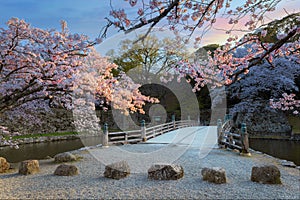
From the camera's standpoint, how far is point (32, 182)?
4.69m

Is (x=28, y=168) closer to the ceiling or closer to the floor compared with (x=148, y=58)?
closer to the floor

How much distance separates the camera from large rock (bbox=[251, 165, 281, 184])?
13.5 ft

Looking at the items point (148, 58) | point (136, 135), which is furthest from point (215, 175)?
point (148, 58)

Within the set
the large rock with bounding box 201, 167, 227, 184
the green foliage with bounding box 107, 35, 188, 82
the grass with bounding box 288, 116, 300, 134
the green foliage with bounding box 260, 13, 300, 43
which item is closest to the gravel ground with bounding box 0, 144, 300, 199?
the large rock with bounding box 201, 167, 227, 184

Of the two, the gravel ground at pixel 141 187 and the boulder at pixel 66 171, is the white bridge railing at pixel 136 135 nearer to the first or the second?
the gravel ground at pixel 141 187

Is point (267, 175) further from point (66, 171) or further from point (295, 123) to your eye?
point (295, 123)

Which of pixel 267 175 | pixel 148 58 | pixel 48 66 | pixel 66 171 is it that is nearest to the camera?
pixel 267 175

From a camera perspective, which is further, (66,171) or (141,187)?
(66,171)

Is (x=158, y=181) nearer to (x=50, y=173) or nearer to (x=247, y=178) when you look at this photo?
(x=247, y=178)

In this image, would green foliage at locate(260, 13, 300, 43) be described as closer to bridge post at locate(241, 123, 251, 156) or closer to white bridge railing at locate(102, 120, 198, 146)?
bridge post at locate(241, 123, 251, 156)

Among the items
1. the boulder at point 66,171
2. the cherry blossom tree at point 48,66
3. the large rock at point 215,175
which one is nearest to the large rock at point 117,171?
the boulder at point 66,171

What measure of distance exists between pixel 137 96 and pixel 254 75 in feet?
40.6

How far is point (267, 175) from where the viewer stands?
414 cm

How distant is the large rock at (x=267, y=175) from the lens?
412 centimetres
